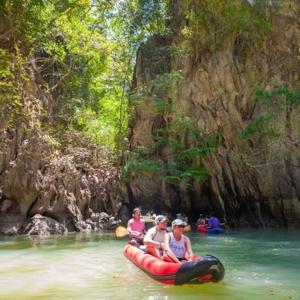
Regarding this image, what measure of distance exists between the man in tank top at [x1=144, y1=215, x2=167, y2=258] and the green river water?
1.87ft

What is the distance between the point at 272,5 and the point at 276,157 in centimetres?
→ 684

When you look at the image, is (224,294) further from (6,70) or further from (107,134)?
(107,134)

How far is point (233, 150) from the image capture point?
22.0 metres

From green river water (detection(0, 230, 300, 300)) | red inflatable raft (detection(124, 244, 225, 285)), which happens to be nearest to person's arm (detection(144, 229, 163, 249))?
green river water (detection(0, 230, 300, 300))

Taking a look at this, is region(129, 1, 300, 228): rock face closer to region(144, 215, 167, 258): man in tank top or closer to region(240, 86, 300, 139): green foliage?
region(240, 86, 300, 139): green foliage

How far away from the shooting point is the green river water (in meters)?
7.31

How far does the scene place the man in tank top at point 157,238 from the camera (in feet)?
31.4

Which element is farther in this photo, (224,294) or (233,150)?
(233,150)

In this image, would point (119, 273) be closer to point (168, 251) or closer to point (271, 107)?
point (168, 251)

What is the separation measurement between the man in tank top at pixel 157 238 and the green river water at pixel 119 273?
570 millimetres

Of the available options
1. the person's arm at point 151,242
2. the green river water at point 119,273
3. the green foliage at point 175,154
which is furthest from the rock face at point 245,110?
the person's arm at point 151,242

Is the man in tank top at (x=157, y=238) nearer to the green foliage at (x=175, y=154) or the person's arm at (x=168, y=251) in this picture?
the person's arm at (x=168, y=251)

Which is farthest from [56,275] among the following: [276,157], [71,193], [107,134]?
[107,134]

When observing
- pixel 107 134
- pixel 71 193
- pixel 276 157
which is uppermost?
pixel 107 134
